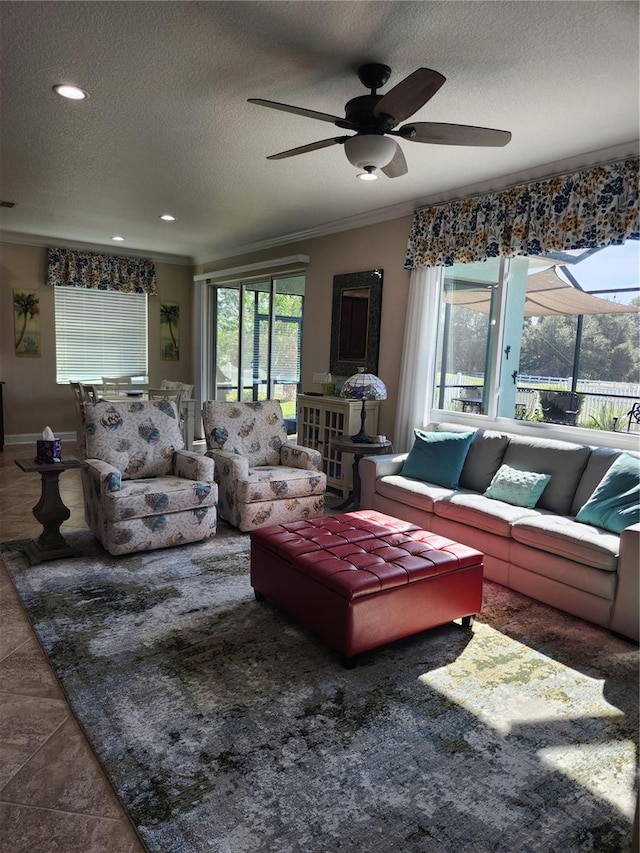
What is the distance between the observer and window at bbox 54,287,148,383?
7738mm

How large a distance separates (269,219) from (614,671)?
483cm

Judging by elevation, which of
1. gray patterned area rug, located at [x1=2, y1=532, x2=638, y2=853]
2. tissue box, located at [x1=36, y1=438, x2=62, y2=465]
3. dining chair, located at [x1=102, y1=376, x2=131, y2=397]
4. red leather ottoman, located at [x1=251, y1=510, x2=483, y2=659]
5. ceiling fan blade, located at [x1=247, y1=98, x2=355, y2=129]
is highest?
ceiling fan blade, located at [x1=247, y1=98, x2=355, y2=129]

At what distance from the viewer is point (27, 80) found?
9.21 ft

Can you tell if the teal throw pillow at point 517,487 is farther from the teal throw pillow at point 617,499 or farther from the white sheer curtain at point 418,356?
the white sheer curtain at point 418,356

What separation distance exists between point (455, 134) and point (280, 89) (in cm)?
93

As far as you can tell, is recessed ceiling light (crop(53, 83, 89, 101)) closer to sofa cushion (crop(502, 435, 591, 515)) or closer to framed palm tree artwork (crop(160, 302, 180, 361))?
sofa cushion (crop(502, 435, 591, 515))

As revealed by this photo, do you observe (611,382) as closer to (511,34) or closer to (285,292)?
(511,34)

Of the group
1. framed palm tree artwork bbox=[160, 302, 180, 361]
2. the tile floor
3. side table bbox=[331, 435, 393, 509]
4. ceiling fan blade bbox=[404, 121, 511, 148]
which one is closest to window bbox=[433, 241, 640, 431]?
side table bbox=[331, 435, 393, 509]

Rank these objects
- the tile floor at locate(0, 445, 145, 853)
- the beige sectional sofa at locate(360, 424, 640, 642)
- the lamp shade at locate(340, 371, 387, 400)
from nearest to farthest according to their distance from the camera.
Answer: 1. the tile floor at locate(0, 445, 145, 853)
2. the beige sectional sofa at locate(360, 424, 640, 642)
3. the lamp shade at locate(340, 371, 387, 400)

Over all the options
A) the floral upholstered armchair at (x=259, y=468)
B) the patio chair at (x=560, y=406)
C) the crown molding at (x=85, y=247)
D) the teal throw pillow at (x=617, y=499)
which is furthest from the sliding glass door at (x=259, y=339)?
the teal throw pillow at (x=617, y=499)

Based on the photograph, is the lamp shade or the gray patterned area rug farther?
the lamp shade

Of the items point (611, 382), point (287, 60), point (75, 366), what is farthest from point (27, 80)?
point (75, 366)

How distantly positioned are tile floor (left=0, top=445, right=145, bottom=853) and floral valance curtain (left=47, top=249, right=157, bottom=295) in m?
5.83

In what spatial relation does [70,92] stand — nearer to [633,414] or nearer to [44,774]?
[44,774]
